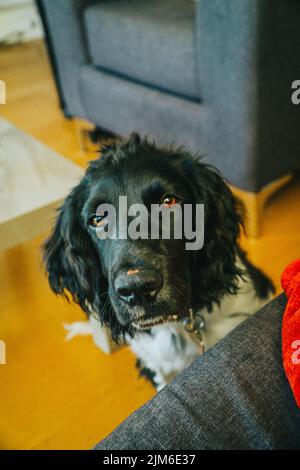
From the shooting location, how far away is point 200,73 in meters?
1.65

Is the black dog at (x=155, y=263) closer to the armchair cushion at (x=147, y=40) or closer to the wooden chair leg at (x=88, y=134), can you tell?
the armchair cushion at (x=147, y=40)

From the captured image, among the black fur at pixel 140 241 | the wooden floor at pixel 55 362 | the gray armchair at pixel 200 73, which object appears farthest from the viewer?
the gray armchair at pixel 200 73

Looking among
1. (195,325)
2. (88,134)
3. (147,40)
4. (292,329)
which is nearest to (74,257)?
(195,325)

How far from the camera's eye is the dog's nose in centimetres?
82

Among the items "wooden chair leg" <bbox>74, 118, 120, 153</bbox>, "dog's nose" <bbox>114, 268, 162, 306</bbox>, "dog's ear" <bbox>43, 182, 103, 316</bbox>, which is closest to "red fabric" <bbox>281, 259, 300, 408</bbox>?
"dog's nose" <bbox>114, 268, 162, 306</bbox>

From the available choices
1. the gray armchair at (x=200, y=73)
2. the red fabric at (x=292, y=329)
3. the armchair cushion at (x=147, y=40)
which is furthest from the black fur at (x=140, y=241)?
the armchair cushion at (x=147, y=40)

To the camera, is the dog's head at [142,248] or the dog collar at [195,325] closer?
the dog's head at [142,248]

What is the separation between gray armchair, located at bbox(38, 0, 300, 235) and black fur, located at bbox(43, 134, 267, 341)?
0.58m

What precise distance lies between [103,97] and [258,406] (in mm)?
2014

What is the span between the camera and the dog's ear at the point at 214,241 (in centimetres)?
103

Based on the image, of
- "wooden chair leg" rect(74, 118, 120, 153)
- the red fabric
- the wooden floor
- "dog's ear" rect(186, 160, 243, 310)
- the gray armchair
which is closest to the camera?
the red fabric

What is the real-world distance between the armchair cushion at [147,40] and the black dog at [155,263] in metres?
0.82

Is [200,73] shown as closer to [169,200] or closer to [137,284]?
[169,200]

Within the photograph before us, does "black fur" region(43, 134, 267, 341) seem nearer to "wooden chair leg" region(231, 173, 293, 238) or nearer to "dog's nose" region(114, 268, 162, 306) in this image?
"dog's nose" region(114, 268, 162, 306)
